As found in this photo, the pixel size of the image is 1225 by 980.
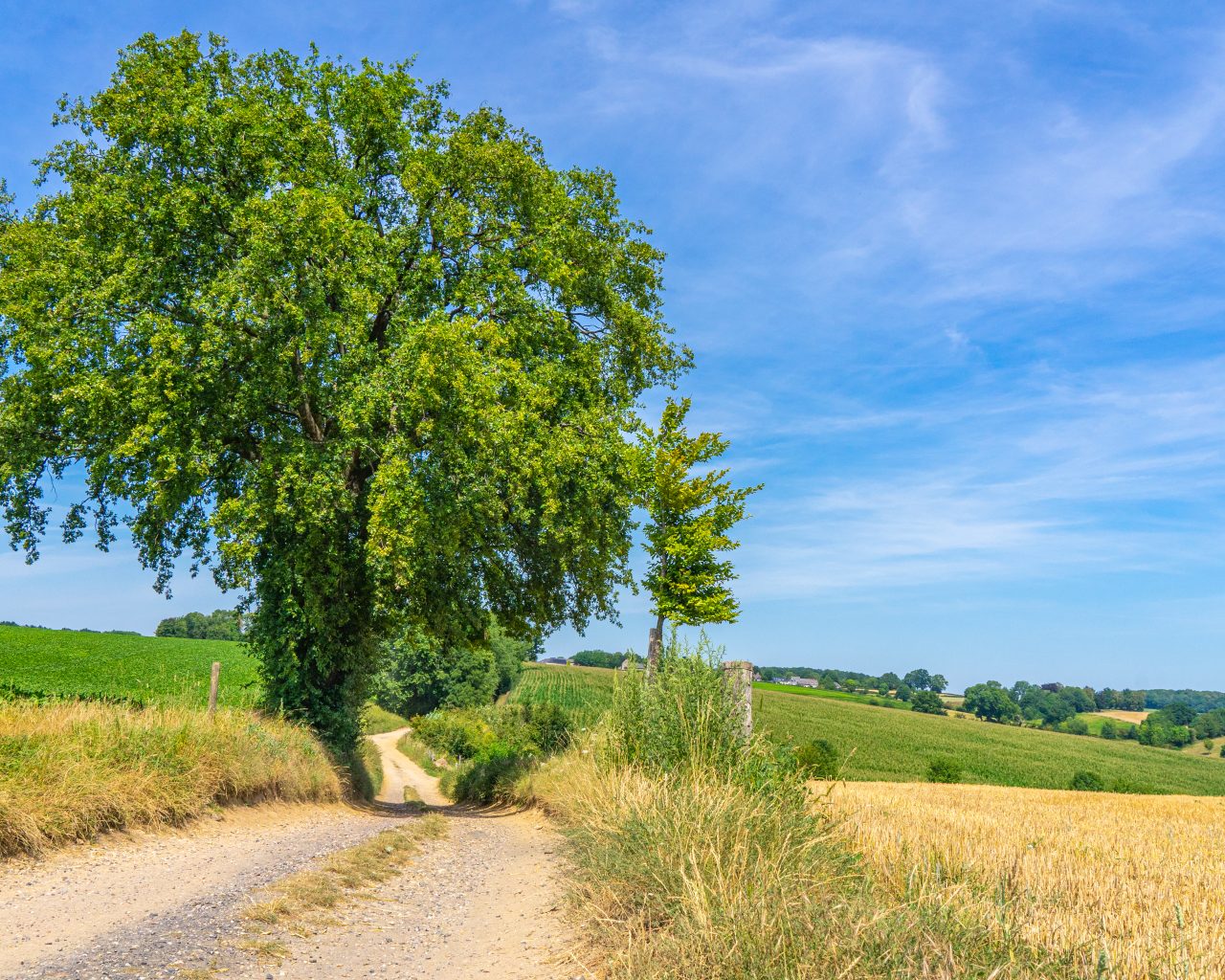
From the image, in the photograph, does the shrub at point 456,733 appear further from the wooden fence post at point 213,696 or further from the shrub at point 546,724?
the wooden fence post at point 213,696

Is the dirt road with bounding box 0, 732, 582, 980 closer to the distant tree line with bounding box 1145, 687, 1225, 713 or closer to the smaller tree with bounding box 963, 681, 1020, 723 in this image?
the smaller tree with bounding box 963, 681, 1020, 723

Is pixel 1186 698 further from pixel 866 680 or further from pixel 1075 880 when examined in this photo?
pixel 1075 880

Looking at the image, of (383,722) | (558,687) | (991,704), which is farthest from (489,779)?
(991,704)

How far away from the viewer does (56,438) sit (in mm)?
15922

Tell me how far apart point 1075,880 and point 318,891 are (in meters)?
7.11

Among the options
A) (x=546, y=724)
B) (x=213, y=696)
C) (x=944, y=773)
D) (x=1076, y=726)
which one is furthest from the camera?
(x=1076, y=726)

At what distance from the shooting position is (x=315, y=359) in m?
15.1

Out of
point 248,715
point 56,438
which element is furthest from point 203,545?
point 248,715

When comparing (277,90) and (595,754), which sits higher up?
(277,90)

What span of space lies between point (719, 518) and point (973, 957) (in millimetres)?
20849

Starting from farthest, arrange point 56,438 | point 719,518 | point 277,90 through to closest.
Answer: point 719,518 < point 277,90 < point 56,438

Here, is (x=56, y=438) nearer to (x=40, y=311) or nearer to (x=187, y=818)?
(x=40, y=311)

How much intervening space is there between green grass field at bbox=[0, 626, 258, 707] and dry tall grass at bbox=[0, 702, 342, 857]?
65.1 inches

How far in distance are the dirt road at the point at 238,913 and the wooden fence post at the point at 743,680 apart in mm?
2989
